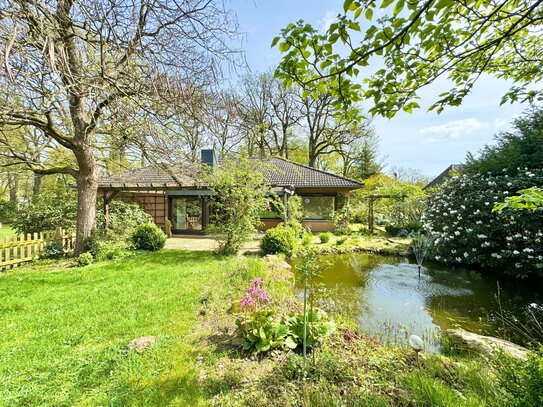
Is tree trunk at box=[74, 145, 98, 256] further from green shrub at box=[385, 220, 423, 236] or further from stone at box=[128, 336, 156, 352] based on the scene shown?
green shrub at box=[385, 220, 423, 236]

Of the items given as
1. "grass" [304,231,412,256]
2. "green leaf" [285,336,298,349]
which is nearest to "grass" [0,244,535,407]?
"green leaf" [285,336,298,349]

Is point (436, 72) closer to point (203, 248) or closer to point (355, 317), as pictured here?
point (355, 317)

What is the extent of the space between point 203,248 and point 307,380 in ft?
28.9

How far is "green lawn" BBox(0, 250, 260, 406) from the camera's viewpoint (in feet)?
8.22

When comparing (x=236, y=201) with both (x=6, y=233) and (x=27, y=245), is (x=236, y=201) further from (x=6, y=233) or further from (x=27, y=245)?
(x=6, y=233)

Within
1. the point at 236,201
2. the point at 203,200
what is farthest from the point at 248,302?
the point at 203,200

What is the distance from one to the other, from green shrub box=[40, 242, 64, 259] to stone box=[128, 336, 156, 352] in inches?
299

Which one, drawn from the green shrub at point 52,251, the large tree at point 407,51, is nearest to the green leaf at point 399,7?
the large tree at point 407,51

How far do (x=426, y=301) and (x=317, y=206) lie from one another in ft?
33.2

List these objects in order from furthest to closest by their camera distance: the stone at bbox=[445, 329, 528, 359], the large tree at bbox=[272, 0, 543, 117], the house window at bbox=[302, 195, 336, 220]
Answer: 1. the house window at bbox=[302, 195, 336, 220]
2. the stone at bbox=[445, 329, 528, 359]
3. the large tree at bbox=[272, 0, 543, 117]

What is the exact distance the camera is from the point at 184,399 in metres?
2.38

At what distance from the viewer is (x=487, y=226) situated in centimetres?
779

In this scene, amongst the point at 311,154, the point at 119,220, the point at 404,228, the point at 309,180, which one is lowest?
the point at 404,228

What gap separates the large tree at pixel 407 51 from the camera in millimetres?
1852
